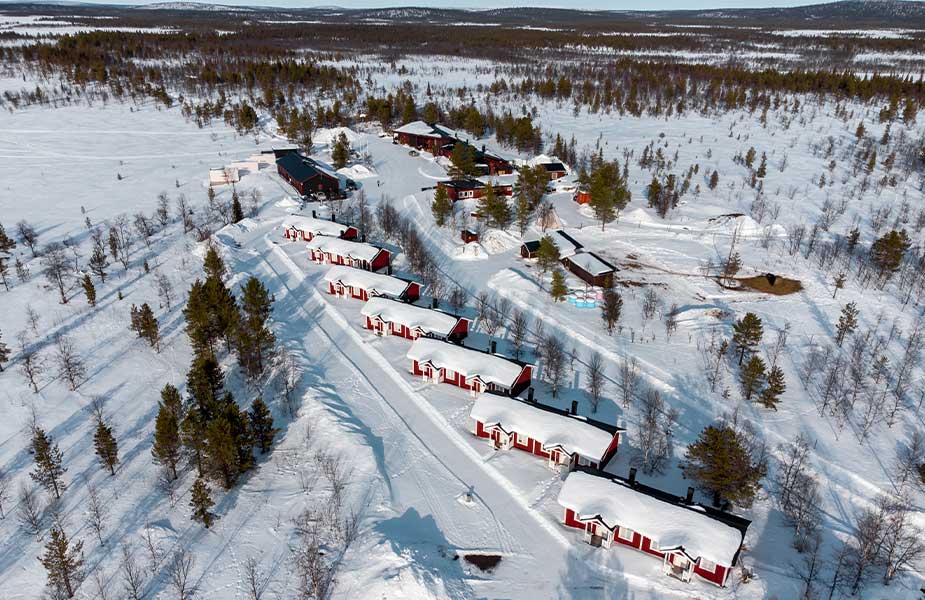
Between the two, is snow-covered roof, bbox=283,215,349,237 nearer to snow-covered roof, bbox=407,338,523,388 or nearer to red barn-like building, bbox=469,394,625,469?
snow-covered roof, bbox=407,338,523,388

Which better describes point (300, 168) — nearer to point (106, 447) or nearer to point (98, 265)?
point (98, 265)

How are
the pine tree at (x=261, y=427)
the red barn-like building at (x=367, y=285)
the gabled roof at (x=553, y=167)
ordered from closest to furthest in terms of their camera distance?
1. the pine tree at (x=261, y=427)
2. the red barn-like building at (x=367, y=285)
3. the gabled roof at (x=553, y=167)

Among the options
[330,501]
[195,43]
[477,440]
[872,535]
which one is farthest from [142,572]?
[195,43]

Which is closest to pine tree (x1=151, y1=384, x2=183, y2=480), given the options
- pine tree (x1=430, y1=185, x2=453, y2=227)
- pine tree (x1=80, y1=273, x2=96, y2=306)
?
pine tree (x1=80, y1=273, x2=96, y2=306)

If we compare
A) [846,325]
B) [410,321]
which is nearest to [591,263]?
[410,321]

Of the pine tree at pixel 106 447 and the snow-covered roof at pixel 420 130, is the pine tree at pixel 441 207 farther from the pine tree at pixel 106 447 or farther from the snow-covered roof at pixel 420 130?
the pine tree at pixel 106 447

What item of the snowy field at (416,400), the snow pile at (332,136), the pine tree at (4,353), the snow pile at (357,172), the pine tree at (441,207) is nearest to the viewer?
the snowy field at (416,400)

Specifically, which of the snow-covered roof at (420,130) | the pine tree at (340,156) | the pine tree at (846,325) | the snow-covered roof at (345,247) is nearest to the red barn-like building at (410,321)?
the snow-covered roof at (345,247)

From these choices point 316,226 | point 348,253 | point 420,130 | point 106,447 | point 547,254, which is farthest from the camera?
point 420,130
